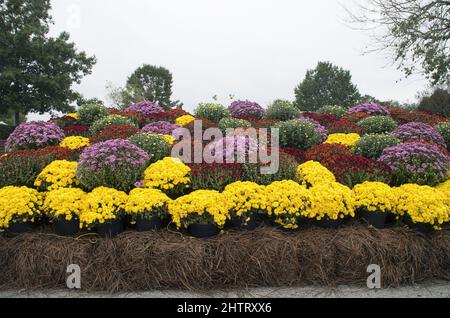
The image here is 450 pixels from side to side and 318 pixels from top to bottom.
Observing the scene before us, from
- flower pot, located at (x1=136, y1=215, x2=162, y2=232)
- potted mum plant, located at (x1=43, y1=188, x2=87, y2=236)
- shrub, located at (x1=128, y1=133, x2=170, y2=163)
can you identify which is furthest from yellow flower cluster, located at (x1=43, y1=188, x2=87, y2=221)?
shrub, located at (x1=128, y1=133, x2=170, y2=163)

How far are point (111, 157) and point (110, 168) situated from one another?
0.16m

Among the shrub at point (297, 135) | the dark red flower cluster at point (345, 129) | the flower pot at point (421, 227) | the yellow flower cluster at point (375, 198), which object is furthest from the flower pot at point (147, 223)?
the dark red flower cluster at point (345, 129)

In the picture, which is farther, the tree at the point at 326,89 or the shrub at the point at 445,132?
the tree at the point at 326,89

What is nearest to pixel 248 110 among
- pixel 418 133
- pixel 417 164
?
pixel 418 133

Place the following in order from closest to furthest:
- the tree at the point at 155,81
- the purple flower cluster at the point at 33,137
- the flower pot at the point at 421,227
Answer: the flower pot at the point at 421,227, the purple flower cluster at the point at 33,137, the tree at the point at 155,81

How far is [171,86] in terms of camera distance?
159 ft

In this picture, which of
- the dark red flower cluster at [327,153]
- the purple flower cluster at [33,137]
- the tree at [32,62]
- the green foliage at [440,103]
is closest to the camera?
the dark red flower cluster at [327,153]

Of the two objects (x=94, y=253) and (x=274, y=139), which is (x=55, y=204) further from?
(x=274, y=139)

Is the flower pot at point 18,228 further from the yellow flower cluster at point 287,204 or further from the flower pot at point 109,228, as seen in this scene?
Result: the yellow flower cluster at point 287,204

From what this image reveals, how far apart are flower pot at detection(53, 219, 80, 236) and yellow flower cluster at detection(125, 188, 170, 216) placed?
0.73 m

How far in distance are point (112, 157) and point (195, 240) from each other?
5.84 feet

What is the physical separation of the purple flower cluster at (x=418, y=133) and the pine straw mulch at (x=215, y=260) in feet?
13.5

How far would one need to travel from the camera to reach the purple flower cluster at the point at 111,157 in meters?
5.13

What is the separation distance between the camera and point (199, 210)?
4418 millimetres
